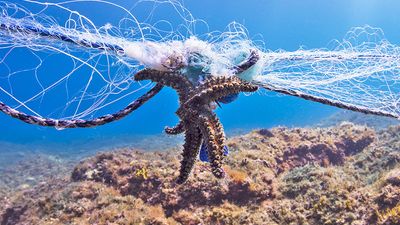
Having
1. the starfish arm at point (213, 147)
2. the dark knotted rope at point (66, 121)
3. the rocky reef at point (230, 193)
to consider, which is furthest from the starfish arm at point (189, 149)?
the rocky reef at point (230, 193)

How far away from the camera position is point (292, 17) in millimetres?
134750

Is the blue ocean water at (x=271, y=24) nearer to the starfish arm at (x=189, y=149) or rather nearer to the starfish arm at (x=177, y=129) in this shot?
the starfish arm at (x=177, y=129)

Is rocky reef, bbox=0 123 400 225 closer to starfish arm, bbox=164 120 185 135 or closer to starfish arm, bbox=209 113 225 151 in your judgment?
starfish arm, bbox=164 120 185 135

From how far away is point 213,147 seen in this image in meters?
2.66

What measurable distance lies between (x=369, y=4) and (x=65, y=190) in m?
142

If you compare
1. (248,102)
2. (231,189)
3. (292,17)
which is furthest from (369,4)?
(231,189)

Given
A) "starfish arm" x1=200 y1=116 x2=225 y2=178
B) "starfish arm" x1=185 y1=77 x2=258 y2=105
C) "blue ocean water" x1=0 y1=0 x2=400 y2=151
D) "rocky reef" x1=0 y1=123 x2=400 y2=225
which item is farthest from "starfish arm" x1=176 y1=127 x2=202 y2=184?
"blue ocean water" x1=0 y1=0 x2=400 y2=151

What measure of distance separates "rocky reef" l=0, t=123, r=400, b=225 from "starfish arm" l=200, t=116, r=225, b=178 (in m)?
5.43

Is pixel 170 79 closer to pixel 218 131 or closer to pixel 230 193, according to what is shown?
pixel 218 131

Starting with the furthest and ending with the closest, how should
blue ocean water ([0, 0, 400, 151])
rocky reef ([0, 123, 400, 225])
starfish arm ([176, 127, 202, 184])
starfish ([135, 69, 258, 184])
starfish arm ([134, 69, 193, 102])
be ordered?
blue ocean water ([0, 0, 400, 151]), rocky reef ([0, 123, 400, 225]), starfish arm ([134, 69, 193, 102]), starfish arm ([176, 127, 202, 184]), starfish ([135, 69, 258, 184])

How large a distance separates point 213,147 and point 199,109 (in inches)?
12.6

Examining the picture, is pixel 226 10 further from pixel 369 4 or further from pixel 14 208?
pixel 14 208

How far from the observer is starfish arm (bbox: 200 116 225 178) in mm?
2603

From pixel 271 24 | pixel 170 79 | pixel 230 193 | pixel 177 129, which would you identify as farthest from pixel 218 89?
pixel 271 24
